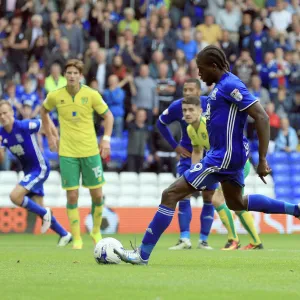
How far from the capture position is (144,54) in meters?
24.0

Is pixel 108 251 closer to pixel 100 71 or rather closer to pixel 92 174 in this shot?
pixel 92 174

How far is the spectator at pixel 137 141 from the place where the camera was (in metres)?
21.6

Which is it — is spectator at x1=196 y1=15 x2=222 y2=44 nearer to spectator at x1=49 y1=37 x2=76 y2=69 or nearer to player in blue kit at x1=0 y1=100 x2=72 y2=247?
spectator at x1=49 y1=37 x2=76 y2=69

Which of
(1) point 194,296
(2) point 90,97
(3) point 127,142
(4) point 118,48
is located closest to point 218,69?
(1) point 194,296

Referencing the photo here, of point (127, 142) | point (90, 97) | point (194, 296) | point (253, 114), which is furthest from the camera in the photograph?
point (127, 142)

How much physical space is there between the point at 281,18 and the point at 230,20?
5.34ft

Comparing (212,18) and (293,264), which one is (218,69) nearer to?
(293,264)

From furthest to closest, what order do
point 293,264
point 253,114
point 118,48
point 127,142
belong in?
point 118,48
point 127,142
point 293,264
point 253,114

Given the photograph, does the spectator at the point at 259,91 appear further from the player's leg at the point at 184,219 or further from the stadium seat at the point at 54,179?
the player's leg at the point at 184,219

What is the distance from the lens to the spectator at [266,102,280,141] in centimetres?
2259

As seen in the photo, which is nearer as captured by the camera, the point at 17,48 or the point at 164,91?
the point at 164,91

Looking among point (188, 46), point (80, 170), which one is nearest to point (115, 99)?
point (188, 46)

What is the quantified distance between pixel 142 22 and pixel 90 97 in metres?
10.4

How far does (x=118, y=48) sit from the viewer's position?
24.1 meters
